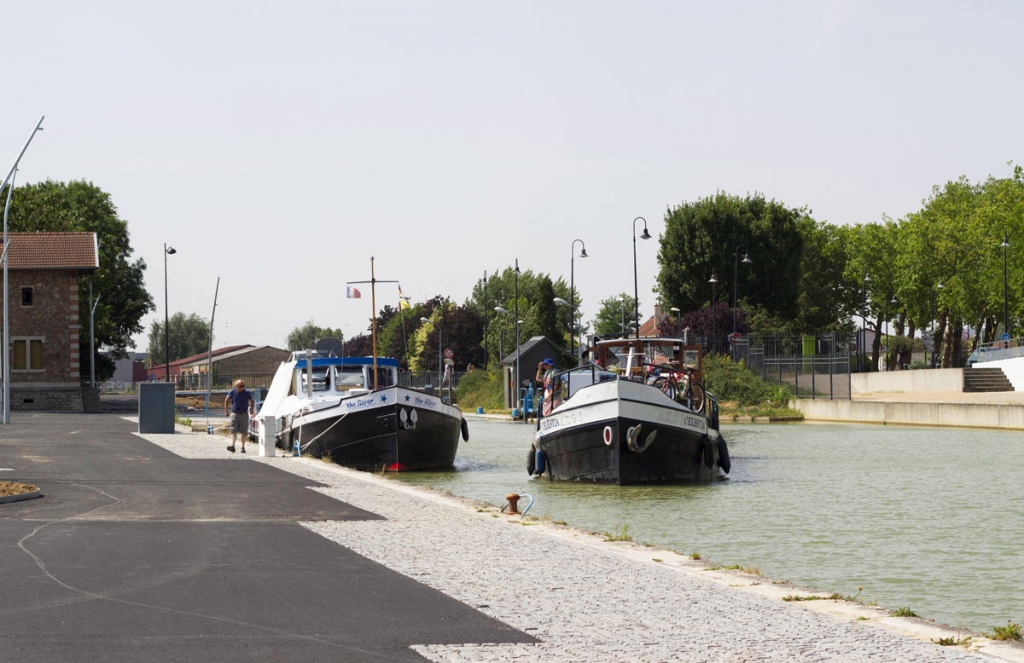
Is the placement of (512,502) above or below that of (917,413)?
below

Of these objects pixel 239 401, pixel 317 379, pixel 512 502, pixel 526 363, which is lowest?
pixel 512 502

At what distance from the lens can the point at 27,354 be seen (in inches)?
2544

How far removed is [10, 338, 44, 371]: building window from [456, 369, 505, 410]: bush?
85.9ft

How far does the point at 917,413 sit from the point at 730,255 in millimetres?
39716

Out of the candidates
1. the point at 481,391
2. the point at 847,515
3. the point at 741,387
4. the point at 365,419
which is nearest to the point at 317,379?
the point at 365,419

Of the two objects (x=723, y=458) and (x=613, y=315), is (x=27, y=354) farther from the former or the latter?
(x=613, y=315)

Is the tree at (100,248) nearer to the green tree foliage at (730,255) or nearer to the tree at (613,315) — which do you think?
the green tree foliage at (730,255)

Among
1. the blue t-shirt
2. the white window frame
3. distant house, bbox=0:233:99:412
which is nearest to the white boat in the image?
the blue t-shirt

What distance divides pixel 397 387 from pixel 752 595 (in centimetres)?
1929

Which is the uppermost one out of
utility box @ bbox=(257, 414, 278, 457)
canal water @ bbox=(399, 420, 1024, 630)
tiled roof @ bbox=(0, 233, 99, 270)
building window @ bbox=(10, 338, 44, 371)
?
tiled roof @ bbox=(0, 233, 99, 270)

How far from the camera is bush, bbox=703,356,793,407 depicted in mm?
62562

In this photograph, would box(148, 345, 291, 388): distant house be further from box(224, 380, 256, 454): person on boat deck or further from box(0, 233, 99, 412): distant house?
box(224, 380, 256, 454): person on boat deck

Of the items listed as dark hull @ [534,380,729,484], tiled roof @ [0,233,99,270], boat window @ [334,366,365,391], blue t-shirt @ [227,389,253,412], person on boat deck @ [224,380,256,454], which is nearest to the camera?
dark hull @ [534,380,729,484]

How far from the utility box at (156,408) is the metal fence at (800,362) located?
116 feet
